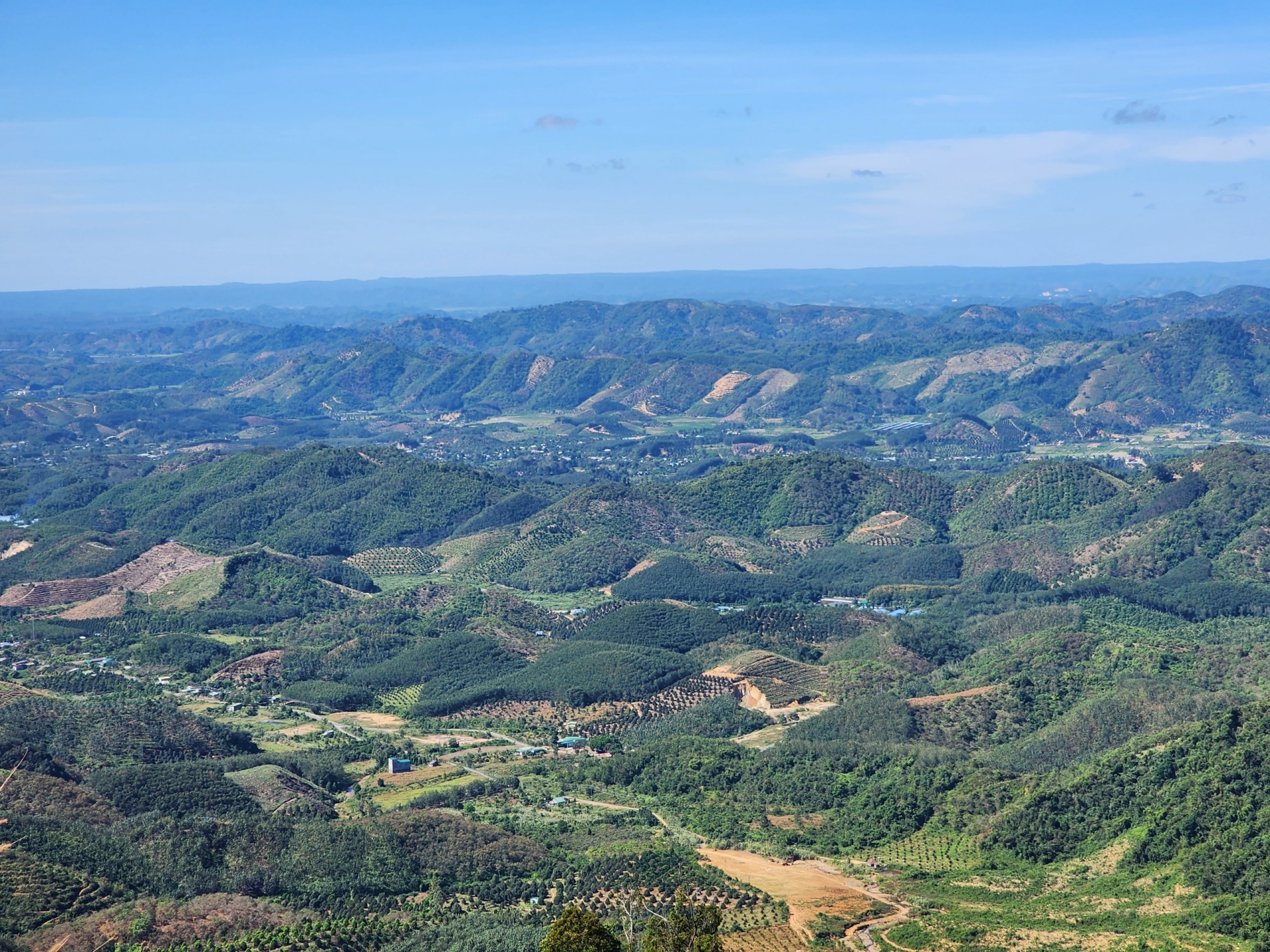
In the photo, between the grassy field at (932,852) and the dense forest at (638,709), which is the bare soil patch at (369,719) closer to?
the dense forest at (638,709)

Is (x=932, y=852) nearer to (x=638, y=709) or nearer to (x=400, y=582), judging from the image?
(x=638, y=709)

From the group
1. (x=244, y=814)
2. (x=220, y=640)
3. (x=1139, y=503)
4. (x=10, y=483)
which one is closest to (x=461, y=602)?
(x=220, y=640)

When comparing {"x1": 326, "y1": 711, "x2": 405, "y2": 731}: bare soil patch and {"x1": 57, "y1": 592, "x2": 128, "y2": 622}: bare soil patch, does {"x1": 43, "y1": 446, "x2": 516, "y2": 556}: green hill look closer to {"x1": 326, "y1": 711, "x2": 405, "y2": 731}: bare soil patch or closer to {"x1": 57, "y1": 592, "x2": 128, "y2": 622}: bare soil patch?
{"x1": 57, "y1": 592, "x2": 128, "y2": 622}: bare soil patch

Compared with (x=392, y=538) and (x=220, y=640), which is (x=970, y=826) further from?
(x=392, y=538)

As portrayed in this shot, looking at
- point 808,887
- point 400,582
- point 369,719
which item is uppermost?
point 808,887

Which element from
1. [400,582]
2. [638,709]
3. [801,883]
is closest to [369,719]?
[638,709]

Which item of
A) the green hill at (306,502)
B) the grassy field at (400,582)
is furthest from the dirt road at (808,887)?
the green hill at (306,502)

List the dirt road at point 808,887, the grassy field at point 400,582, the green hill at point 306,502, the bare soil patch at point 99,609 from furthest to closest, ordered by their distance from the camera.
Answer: the green hill at point 306,502, the grassy field at point 400,582, the bare soil patch at point 99,609, the dirt road at point 808,887

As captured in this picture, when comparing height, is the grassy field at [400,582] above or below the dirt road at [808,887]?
below
